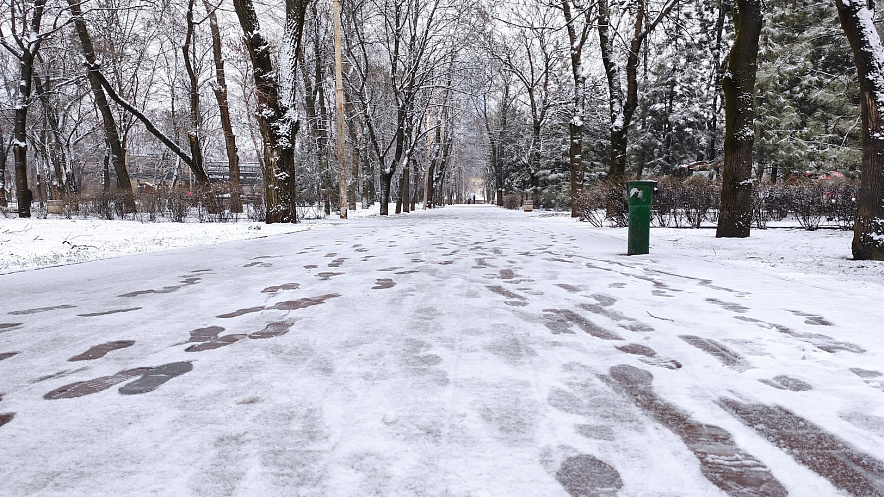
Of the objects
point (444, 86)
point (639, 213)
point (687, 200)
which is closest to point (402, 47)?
point (444, 86)

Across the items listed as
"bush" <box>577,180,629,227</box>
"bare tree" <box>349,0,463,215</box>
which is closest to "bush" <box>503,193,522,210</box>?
"bare tree" <box>349,0,463,215</box>

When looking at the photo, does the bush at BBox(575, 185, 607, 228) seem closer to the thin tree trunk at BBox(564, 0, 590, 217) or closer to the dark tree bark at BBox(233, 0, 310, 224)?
the thin tree trunk at BBox(564, 0, 590, 217)

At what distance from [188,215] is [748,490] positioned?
1644cm

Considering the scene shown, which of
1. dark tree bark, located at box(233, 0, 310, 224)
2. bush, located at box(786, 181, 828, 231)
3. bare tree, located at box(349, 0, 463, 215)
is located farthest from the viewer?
bare tree, located at box(349, 0, 463, 215)

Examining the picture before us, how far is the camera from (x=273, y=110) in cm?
1327

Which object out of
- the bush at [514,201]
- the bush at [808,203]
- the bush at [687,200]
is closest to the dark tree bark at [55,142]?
the bush at [687,200]

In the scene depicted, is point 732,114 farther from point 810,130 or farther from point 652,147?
point 652,147

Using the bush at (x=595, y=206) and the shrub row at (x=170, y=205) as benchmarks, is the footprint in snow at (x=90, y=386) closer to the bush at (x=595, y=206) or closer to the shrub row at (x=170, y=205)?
the bush at (x=595, y=206)

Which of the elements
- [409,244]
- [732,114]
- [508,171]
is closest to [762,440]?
[409,244]

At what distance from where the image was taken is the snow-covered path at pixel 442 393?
1455 mm

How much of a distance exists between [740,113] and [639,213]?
3.57 metres

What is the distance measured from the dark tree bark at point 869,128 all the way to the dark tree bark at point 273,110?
12.1m

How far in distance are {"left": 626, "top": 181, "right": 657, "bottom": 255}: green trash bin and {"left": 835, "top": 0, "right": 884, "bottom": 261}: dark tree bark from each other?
255 centimetres

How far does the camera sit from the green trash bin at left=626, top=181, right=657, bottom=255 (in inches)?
277
